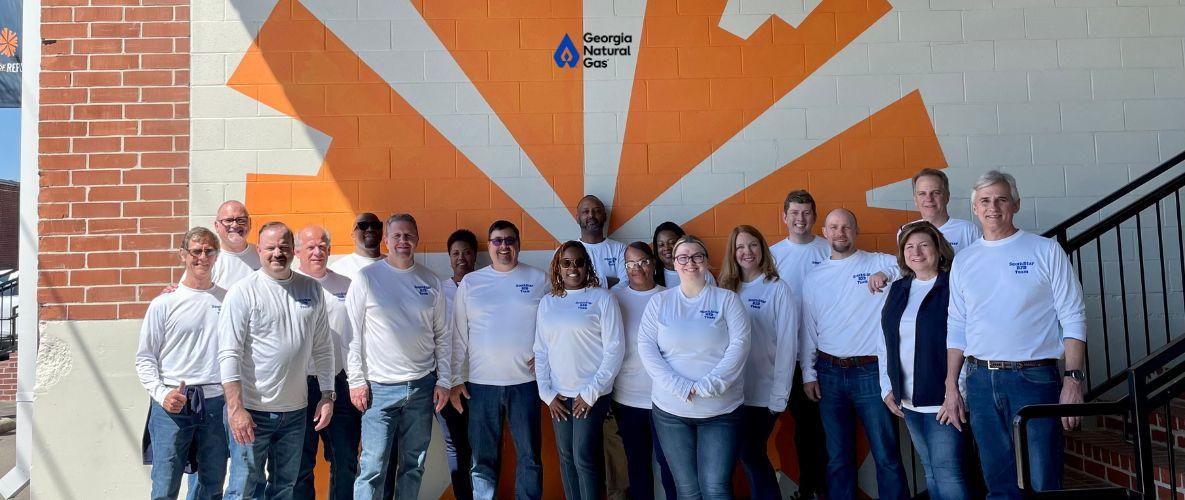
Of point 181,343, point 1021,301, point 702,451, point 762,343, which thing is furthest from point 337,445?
point 1021,301

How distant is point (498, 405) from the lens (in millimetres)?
3812

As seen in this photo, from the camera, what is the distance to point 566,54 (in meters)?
4.73

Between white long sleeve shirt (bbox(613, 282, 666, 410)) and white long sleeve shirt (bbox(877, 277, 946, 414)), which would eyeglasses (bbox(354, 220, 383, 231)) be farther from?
white long sleeve shirt (bbox(877, 277, 946, 414))

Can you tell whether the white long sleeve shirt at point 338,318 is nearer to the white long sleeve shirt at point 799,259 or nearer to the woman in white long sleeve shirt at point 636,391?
the woman in white long sleeve shirt at point 636,391

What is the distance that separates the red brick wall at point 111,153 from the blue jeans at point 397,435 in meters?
1.81

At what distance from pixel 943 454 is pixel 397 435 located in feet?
8.50

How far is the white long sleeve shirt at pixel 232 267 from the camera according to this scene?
4.06 metres

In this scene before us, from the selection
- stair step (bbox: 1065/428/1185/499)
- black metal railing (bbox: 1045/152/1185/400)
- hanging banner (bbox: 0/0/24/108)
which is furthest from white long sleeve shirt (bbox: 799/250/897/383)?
hanging banner (bbox: 0/0/24/108)

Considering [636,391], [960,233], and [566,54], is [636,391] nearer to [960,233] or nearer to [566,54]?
[960,233]

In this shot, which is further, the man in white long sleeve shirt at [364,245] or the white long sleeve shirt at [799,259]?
the man in white long sleeve shirt at [364,245]

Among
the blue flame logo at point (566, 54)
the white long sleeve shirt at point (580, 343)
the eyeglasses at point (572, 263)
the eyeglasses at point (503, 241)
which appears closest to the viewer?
the white long sleeve shirt at point (580, 343)

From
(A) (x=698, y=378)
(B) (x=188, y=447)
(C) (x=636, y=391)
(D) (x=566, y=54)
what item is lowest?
(B) (x=188, y=447)

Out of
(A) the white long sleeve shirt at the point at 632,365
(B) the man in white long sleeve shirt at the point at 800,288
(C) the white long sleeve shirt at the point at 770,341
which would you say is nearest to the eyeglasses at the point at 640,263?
(A) the white long sleeve shirt at the point at 632,365

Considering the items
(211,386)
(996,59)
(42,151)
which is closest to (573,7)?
(996,59)
